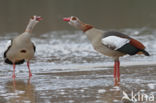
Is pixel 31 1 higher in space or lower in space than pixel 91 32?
higher

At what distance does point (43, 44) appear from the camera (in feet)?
56.0

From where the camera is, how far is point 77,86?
9.02m

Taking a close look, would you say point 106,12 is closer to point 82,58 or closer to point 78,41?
point 78,41

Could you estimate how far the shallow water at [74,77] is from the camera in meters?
8.09

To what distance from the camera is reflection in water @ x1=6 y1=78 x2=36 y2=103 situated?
793 cm

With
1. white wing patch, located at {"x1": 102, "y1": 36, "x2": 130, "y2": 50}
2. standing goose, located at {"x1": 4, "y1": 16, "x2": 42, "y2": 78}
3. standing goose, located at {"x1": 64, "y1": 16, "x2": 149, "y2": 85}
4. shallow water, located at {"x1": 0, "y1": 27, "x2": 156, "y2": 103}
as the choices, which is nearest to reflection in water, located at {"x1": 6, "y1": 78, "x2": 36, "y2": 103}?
shallow water, located at {"x1": 0, "y1": 27, "x2": 156, "y2": 103}

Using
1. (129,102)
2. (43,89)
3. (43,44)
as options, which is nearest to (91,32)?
(43,89)

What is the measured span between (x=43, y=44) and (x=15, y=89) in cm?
799

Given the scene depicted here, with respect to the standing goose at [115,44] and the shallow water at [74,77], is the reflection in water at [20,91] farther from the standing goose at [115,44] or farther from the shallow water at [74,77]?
the standing goose at [115,44]

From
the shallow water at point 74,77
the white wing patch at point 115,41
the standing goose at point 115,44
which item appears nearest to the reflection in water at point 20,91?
the shallow water at point 74,77

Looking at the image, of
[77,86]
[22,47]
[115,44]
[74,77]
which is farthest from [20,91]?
[115,44]

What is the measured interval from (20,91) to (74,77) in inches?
68.4

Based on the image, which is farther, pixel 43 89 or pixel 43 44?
pixel 43 44

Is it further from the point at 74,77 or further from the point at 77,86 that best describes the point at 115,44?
the point at 77,86
